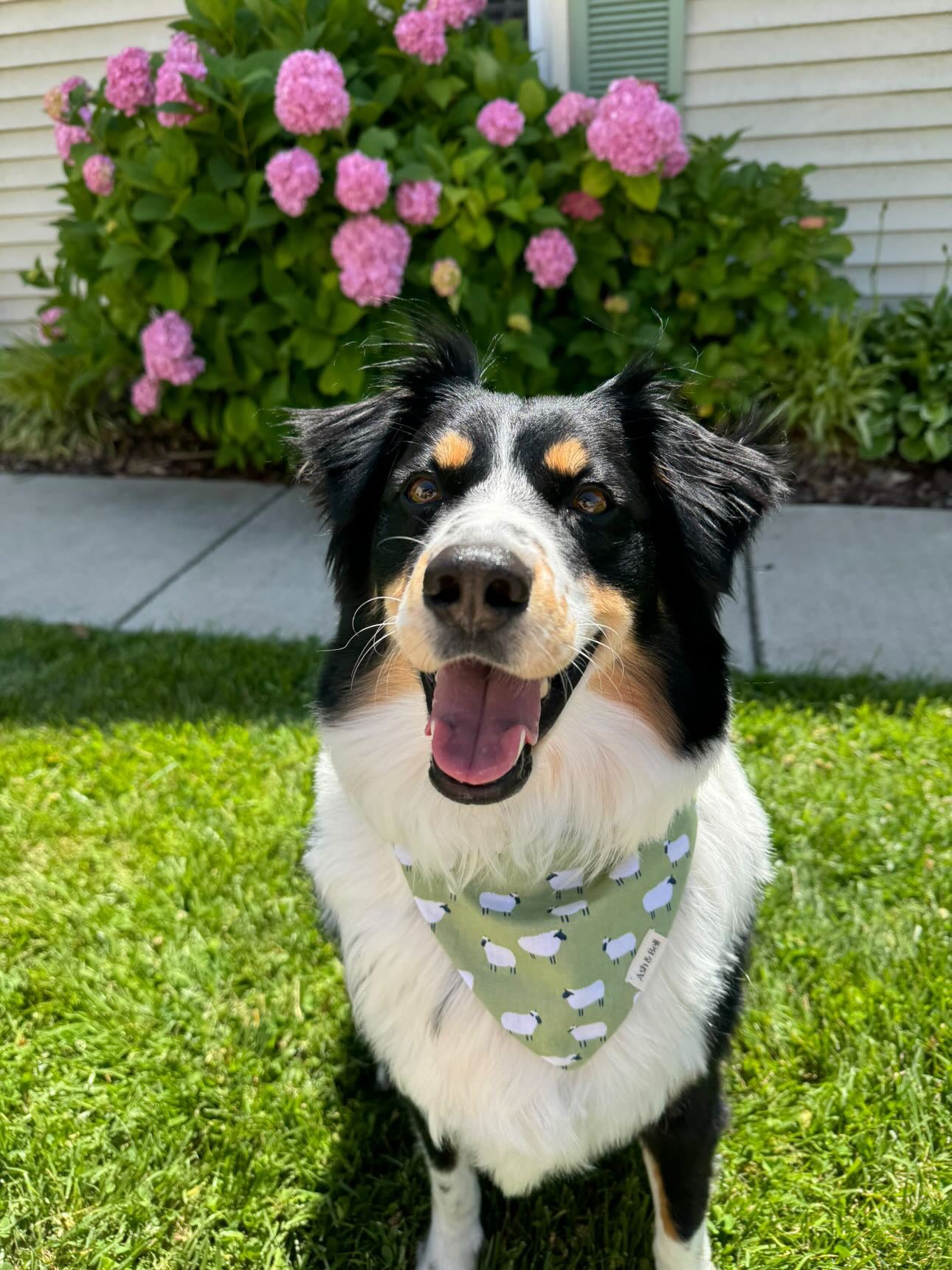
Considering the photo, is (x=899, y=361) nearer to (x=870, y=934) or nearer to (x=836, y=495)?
(x=836, y=495)

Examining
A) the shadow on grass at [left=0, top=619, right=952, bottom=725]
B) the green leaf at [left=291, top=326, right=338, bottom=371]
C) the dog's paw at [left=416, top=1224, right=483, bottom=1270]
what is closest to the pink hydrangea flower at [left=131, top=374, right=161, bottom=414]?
the green leaf at [left=291, top=326, right=338, bottom=371]

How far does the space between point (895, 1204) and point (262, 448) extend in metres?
4.67

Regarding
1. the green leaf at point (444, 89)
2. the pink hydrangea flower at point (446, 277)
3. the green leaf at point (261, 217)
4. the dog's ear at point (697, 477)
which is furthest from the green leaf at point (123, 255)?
the dog's ear at point (697, 477)

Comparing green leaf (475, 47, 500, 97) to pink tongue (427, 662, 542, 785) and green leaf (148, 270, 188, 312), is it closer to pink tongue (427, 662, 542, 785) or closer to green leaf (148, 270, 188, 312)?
green leaf (148, 270, 188, 312)

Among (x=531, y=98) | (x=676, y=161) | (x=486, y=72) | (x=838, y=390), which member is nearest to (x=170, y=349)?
(x=486, y=72)

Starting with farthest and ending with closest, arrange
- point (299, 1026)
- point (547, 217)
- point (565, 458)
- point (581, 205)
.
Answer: point (581, 205) < point (547, 217) < point (299, 1026) < point (565, 458)

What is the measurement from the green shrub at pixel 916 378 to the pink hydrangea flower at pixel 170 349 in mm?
3822

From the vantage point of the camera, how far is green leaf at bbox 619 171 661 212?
4.69 m

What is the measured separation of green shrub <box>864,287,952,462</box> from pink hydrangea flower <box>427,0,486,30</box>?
2821 millimetres

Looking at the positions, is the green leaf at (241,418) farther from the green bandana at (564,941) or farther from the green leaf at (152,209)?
the green bandana at (564,941)

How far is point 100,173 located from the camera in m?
4.84

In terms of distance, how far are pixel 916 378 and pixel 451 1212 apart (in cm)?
508

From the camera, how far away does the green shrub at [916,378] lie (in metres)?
5.22

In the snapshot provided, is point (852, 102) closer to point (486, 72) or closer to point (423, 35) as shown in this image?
point (486, 72)
